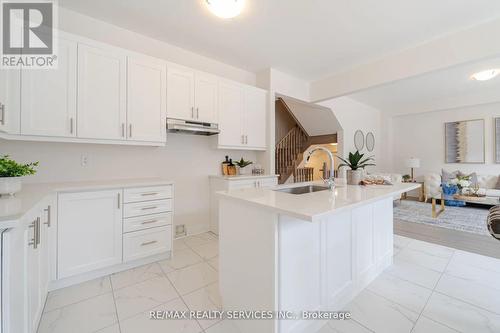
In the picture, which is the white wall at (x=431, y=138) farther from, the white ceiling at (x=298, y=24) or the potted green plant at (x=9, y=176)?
the potted green plant at (x=9, y=176)

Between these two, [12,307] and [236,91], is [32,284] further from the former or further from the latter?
[236,91]

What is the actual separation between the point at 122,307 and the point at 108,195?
0.99 m

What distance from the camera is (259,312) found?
4.09 feet

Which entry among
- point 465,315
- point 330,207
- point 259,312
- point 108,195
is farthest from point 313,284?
point 108,195

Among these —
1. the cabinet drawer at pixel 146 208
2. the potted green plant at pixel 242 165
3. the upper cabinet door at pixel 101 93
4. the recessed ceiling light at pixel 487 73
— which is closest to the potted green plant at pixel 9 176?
the upper cabinet door at pixel 101 93

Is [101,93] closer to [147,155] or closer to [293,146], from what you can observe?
[147,155]

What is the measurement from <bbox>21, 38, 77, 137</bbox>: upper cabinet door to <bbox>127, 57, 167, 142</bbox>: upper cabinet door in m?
→ 0.49

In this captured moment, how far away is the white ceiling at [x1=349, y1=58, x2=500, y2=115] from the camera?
13.1 ft

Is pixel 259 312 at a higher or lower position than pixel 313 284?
lower

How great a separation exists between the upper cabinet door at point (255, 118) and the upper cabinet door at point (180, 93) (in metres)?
0.93

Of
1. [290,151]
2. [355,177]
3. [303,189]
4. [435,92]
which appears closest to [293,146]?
[290,151]

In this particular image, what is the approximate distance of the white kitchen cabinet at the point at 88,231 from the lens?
181 cm

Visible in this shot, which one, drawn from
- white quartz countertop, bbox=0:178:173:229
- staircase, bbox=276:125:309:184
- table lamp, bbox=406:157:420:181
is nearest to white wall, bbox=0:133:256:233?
white quartz countertop, bbox=0:178:173:229

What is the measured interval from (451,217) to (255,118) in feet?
13.9
